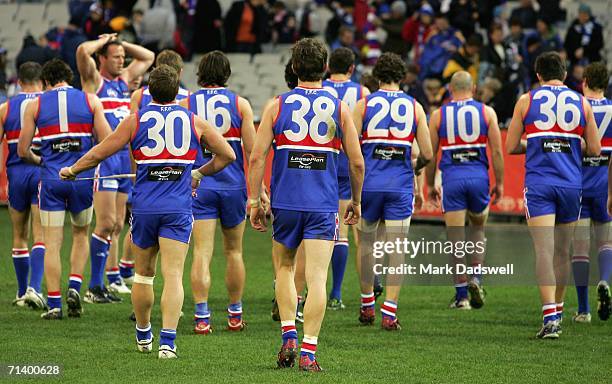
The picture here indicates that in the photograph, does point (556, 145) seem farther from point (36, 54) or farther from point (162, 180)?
point (36, 54)

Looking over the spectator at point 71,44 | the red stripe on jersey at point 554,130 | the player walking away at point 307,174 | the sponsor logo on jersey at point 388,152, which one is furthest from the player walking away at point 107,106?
the spectator at point 71,44

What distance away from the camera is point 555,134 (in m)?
10.9

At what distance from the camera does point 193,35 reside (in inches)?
976

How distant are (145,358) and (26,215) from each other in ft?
11.3

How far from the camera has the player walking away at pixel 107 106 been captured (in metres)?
12.7

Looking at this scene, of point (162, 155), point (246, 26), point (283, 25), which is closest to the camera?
point (162, 155)

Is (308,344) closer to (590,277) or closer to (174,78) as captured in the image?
(174,78)

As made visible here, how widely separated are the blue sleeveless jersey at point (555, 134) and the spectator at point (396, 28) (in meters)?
12.5

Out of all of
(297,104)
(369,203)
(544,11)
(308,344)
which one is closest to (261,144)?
(297,104)

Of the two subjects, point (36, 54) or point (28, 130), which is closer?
point (28, 130)

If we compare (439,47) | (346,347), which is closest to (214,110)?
(346,347)

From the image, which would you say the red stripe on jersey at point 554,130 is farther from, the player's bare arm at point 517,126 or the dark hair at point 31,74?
the dark hair at point 31,74

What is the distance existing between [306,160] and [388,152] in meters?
2.46

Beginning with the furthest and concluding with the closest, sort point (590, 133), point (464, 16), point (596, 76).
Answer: point (464, 16) → point (596, 76) → point (590, 133)
